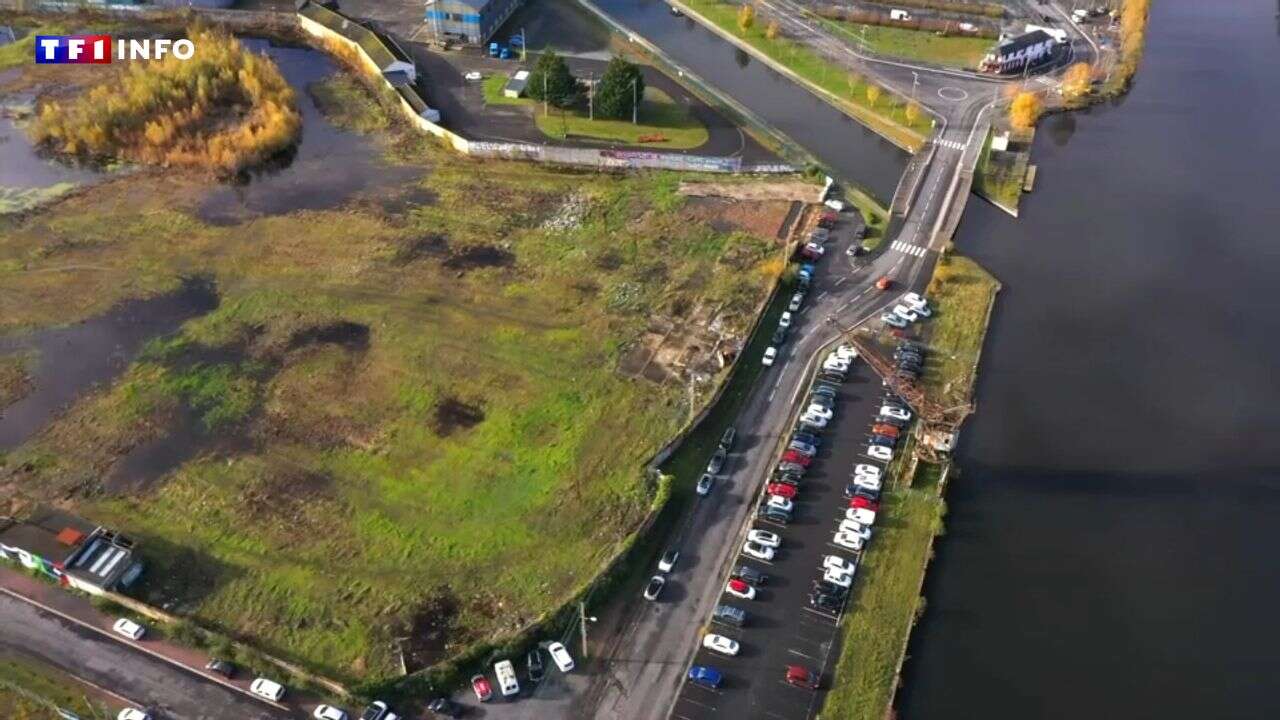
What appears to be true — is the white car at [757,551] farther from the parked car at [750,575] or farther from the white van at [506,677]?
the white van at [506,677]

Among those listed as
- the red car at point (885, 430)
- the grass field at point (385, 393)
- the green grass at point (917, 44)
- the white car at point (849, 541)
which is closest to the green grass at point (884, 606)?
the white car at point (849, 541)

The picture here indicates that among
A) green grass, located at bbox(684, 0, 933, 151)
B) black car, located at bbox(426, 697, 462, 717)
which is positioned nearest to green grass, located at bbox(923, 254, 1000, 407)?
green grass, located at bbox(684, 0, 933, 151)

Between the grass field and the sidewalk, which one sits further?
the grass field

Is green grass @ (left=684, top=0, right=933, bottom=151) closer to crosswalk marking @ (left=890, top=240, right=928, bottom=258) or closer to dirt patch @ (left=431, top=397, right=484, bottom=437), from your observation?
crosswalk marking @ (left=890, top=240, right=928, bottom=258)

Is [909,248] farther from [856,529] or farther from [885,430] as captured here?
[856,529]

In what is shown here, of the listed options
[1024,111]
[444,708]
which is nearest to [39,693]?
[444,708]

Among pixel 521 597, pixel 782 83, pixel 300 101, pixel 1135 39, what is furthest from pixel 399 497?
pixel 1135 39
